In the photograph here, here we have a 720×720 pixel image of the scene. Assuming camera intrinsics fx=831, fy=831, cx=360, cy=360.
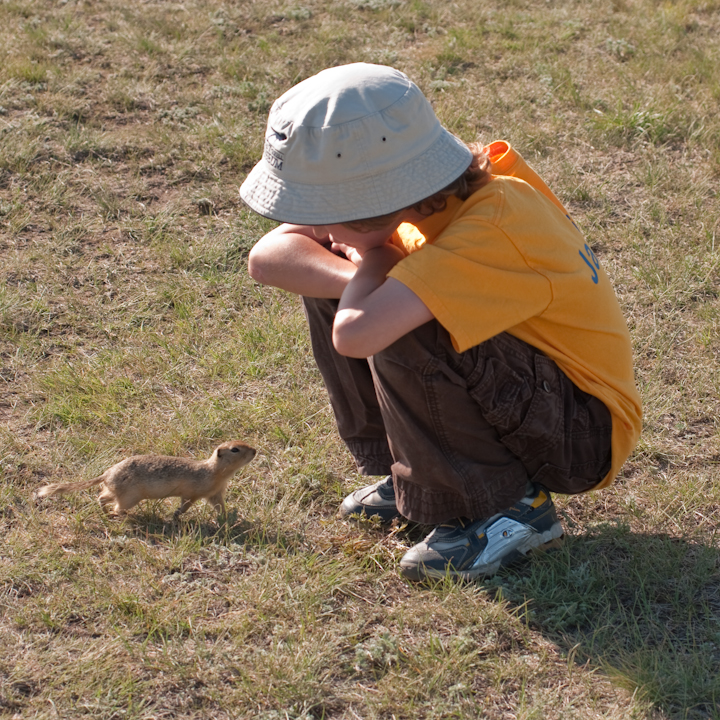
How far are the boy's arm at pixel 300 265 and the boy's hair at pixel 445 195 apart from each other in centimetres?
25

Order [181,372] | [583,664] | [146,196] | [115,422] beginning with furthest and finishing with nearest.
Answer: [146,196] → [181,372] → [115,422] → [583,664]

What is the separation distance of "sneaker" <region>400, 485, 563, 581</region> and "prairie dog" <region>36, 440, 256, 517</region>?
2.48 ft

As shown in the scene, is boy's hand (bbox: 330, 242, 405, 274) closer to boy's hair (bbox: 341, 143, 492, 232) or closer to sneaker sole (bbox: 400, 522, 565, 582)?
boy's hair (bbox: 341, 143, 492, 232)

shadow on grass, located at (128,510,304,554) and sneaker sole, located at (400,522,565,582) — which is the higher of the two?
sneaker sole, located at (400,522,565,582)

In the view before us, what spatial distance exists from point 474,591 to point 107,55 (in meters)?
5.10

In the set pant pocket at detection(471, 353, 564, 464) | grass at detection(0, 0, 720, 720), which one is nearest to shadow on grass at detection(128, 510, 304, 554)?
grass at detection(0, 0, 720, 720)

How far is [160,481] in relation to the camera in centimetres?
298

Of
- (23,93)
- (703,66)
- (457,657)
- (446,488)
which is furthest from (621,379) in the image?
(23,93)

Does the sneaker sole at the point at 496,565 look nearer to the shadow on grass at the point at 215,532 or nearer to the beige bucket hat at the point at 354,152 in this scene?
the shadow on grass at the point at 215,532

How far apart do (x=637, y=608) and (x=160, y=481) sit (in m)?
1.66

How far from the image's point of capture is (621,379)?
2631mm

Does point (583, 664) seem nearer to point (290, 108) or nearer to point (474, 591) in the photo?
point (474, 591)

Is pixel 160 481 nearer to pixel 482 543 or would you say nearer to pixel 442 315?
pixel 482 543

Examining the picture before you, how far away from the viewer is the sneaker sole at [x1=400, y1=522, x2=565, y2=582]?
105 inches
